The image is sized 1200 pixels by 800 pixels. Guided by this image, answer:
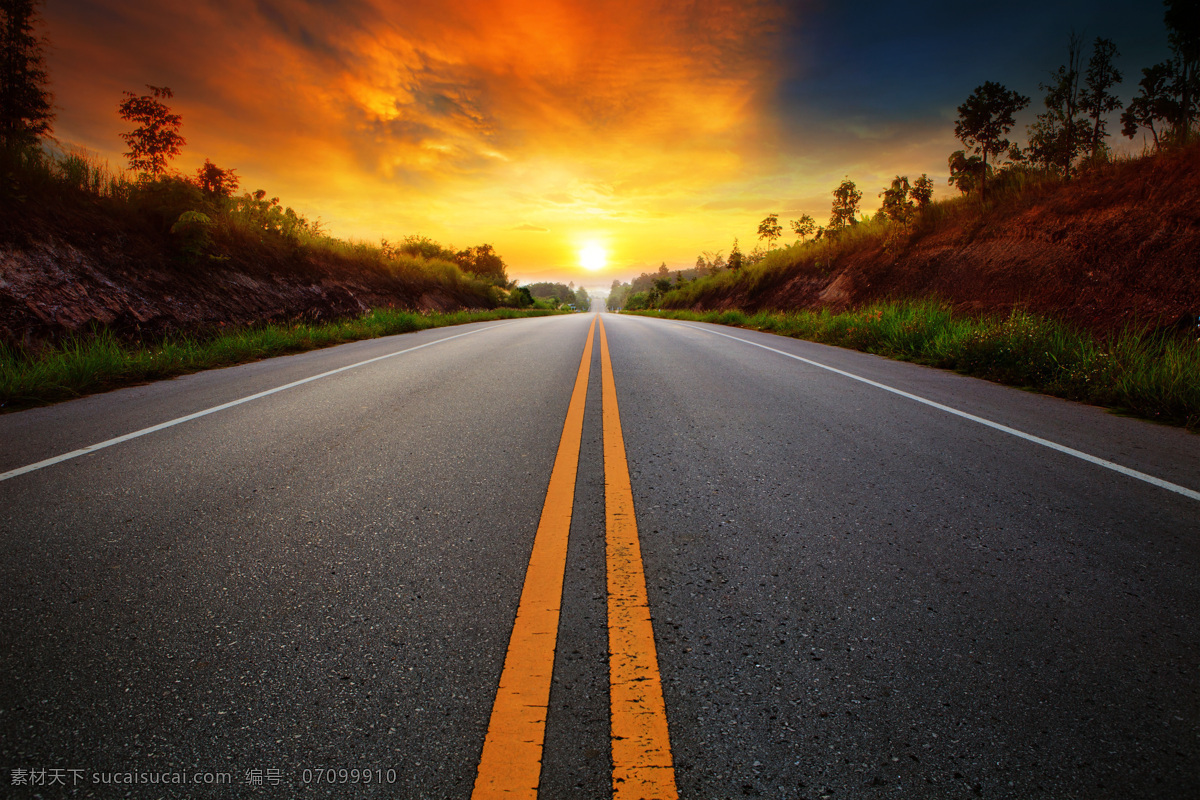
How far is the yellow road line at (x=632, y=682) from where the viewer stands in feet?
3.67

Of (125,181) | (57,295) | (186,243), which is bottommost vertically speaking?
(57,295)

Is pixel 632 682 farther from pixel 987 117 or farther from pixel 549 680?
pixel 987 117

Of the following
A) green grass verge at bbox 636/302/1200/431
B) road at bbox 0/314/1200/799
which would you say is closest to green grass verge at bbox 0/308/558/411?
road at bbox 0/314/1200/799

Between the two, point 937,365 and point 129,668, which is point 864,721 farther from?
point 937,365

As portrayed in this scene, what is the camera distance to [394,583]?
1.88m

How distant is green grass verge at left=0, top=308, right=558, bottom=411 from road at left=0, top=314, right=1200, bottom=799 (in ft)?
8.83

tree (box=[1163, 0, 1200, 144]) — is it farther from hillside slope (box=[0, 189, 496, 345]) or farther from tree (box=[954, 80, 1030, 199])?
hillside slope (box=[0, 189, 496, 345])

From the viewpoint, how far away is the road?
1178 mm

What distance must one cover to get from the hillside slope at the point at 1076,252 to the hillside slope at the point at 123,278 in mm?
16086

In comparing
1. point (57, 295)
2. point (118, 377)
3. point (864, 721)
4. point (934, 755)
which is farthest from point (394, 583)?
point (57, 295)

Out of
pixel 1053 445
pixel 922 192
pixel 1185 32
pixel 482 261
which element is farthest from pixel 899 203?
pixel 482 261

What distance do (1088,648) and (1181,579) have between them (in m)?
0.84

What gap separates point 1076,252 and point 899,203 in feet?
21.8

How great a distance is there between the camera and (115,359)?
6355 millimetres
